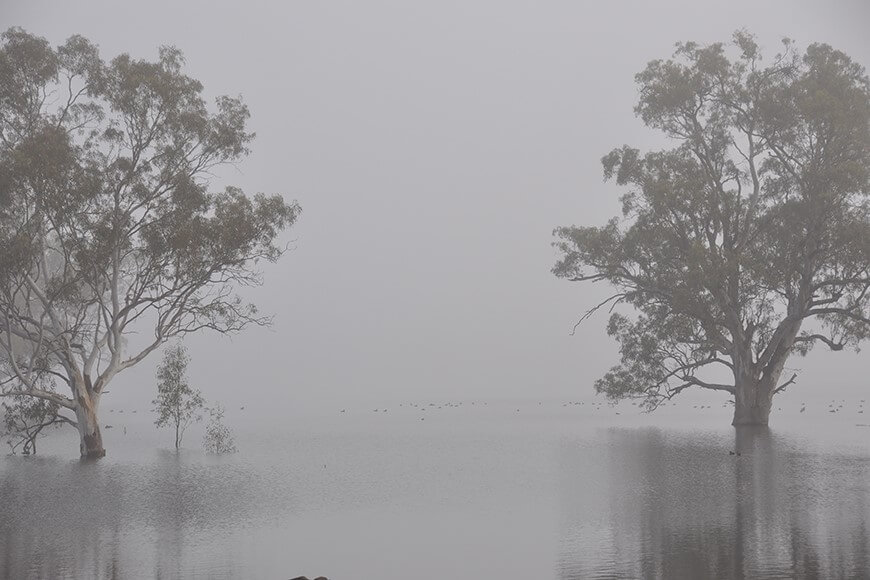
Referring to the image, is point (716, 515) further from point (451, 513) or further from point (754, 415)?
point (754, 415)

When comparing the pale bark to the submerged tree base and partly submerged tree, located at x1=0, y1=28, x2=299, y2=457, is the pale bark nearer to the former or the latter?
partly submerged tree, located at x1=0, y1=28, x2=299, y2=457

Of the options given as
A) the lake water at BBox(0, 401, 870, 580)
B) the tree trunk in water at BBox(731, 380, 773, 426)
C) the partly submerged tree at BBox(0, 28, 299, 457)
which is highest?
the partly submerged tree at BBox(0, 28, 299, 457)

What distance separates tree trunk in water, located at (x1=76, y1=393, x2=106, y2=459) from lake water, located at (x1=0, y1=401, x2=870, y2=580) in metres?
1.66

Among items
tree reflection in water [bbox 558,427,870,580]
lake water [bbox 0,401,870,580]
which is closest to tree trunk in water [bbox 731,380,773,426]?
lake water [bbox 0,401,870,580]

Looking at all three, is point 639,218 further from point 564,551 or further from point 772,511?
point 564,551

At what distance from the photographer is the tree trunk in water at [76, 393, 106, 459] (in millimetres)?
38125

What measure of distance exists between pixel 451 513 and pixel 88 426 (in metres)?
23.6

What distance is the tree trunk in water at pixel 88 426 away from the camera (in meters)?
38.1

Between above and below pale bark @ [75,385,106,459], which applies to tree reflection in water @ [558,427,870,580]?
below

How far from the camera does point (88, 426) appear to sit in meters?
39.1

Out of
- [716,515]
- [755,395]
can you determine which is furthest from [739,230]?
[716,515]

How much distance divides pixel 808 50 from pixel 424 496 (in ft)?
118

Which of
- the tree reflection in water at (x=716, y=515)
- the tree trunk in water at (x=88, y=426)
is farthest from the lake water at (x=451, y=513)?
the tree trunk in water at (x=88, y=426)

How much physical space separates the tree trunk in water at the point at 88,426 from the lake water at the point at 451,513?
5.44 feet
